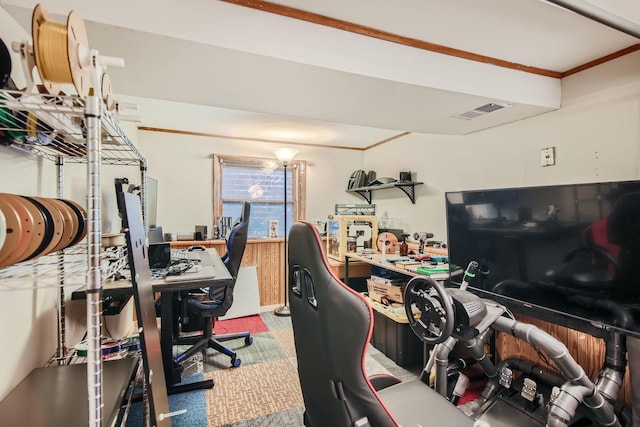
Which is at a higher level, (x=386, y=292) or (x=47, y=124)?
(x=47, y=124)

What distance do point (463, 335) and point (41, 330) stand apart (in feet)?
6.38

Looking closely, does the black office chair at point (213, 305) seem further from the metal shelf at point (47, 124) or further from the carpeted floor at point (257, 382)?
the metal shelf at point (47, 124)

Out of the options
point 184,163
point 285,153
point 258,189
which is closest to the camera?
point 285,153

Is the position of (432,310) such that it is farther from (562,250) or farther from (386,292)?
(386,292)

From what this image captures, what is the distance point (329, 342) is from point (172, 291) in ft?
4.77

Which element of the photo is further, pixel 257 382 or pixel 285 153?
pixel 285 153

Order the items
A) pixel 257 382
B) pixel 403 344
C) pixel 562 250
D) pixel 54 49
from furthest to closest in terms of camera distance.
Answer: pixel 403 344, pixel 257 382, pixel 562 250, pixel 54 49

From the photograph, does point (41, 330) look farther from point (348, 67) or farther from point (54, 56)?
point (348, 67)

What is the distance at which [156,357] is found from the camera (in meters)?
1.34

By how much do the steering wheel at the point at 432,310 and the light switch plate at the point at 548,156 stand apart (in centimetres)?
147

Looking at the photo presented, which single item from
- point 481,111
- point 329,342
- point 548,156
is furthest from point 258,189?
point 329,342

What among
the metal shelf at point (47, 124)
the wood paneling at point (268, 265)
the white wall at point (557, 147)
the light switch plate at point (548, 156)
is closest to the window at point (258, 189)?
the wood paneling at point (268, 265)

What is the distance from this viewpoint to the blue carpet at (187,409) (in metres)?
1.90

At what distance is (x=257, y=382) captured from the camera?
237cm
